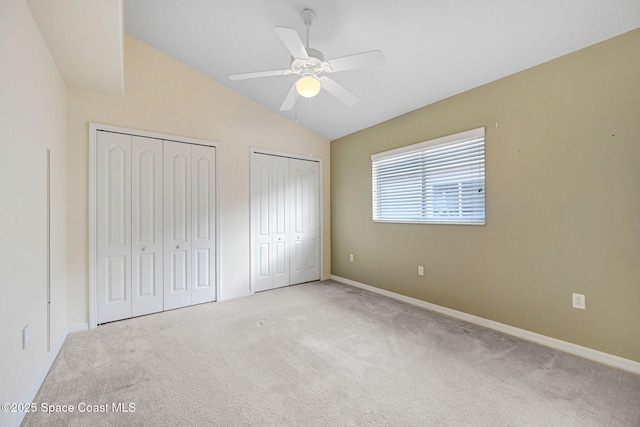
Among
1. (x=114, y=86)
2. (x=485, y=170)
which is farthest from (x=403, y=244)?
(x=114, y=86)

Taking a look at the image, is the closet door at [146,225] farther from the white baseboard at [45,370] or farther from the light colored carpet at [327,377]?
the white baseboard at [45,370]

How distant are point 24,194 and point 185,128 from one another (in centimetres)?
200

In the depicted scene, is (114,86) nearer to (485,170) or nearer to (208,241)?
(208,241)

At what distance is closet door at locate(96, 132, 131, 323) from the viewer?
294 cm

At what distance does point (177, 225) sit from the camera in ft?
11.2

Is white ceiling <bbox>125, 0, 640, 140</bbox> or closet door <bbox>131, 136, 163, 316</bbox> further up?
white ceiling <bbox>125, 0, 640, 140</bbox>

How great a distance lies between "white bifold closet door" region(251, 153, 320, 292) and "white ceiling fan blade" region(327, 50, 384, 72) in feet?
7.81

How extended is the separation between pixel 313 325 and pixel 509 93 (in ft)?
9.93

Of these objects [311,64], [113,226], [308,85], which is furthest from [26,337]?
[311,64]

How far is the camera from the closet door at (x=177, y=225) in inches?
131

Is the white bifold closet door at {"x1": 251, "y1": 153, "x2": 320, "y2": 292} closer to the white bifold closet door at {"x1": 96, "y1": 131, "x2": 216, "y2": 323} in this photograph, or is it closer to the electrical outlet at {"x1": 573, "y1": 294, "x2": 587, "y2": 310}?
the white bifold closet door at {"x1": 96, "y1": 131, "x2": 216, "y2": 323}

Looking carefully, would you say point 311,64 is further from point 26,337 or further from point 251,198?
point 26,337

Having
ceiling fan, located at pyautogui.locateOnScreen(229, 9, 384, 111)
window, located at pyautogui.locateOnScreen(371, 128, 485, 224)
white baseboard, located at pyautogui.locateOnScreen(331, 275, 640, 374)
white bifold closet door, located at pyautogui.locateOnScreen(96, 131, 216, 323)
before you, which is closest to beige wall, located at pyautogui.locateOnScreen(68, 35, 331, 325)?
white bifold closet door, located at pyautogui.locateOnScreen(96, 131, 216, 323)

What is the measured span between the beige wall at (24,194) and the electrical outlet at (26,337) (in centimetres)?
3
